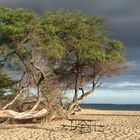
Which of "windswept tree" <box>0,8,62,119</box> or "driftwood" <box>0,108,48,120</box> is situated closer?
"driftwood" <box>0,108,48,120</box>

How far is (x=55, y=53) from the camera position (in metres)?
26.6

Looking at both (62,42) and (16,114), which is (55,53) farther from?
(16,114)

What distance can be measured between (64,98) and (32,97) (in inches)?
162

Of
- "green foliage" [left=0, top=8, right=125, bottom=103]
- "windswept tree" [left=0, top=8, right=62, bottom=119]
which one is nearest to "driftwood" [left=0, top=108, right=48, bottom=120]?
"windswept tree" [left=0, top=8, right=62, bottom=119]

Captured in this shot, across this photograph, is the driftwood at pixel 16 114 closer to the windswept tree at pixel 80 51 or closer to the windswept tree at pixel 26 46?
the windswept tree at pixel 26 46

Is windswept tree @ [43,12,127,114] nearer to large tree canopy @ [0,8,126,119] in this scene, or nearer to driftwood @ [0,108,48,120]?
large tree canopy @ [0,8,126,119]

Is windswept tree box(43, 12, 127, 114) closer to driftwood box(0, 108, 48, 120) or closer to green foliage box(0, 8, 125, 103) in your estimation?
green foliage box(0, 8, 125, 103)

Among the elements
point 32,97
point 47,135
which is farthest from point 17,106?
point 47,135

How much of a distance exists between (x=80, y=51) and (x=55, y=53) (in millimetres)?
3884

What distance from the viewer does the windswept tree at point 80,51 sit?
28656 millimetres

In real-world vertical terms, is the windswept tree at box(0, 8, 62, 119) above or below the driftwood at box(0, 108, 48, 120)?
above

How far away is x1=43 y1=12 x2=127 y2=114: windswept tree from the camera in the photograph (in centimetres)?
2866

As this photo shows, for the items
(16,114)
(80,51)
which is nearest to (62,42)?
(80,51)

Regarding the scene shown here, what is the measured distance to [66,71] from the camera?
111 feet
